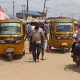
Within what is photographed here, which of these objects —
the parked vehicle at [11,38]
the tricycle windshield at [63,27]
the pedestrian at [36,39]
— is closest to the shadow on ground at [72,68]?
the pedestrian at [36,39]

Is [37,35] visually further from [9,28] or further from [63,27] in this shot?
[63,27]

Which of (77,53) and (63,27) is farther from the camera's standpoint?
(63,27)

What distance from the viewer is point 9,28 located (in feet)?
53.8

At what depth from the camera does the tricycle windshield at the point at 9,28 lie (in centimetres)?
1631

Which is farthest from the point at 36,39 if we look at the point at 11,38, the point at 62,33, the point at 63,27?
the point at 63,27

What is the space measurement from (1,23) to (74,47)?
13.6ft

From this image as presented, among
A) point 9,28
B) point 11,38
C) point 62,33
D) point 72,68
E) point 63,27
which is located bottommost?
point 72,68

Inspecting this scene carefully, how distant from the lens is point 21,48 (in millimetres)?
16141

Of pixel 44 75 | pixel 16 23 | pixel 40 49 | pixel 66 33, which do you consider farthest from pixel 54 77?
pixel 66 33

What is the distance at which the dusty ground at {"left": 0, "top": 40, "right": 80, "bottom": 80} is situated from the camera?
11.5 meters

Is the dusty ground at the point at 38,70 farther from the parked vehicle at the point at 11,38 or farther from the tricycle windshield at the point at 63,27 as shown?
the tricycle windshield at the point at 63,27

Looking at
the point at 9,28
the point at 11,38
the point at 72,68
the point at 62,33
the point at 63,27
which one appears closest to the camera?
the point at 72,68

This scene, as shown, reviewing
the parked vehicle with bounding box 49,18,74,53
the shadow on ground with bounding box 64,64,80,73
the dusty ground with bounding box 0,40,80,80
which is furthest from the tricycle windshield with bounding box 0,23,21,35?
the parked vehicle with bounding box 49,18,74,53

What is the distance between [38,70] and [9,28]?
4.02m
